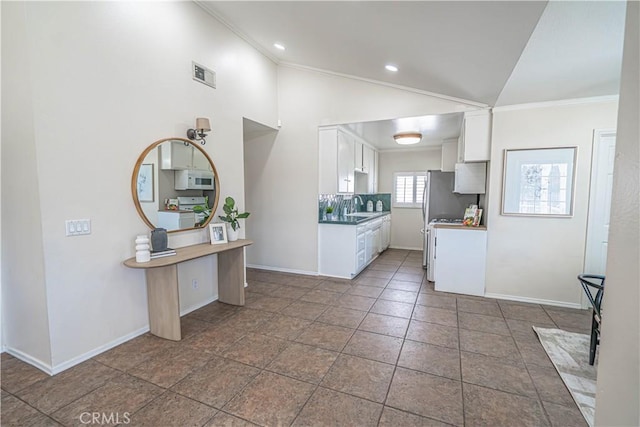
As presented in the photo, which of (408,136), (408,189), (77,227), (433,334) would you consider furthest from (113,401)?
(408,189)

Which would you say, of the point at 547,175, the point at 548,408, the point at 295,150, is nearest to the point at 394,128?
the point at 295,150

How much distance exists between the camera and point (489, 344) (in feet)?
8.80

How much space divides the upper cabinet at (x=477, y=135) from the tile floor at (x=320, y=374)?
6.30 feet

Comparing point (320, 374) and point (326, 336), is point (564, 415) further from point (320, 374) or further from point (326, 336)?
point (326, 336)

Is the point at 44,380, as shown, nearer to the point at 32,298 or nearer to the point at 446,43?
the point at 32,298

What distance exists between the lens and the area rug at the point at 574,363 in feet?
6.35

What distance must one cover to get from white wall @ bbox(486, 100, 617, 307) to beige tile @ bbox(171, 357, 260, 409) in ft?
10.7

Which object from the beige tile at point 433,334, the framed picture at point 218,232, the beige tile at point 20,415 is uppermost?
the framed picture at point 218,232

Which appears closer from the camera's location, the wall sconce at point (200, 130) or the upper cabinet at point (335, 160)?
the wall sconce at point (200, 130)

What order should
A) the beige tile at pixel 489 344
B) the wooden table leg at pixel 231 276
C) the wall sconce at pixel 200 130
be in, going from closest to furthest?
the beige tile at pixel 489 344, the wall sconce at pixel 200 130, the wooden table leg at pixel 231 276

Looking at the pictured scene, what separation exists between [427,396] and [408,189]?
5624mm

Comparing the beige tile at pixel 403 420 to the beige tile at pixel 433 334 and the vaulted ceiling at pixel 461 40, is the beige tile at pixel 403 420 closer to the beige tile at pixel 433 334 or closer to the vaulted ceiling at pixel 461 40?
the beige tile at pixel 433 334

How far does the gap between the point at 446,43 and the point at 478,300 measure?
118 inches

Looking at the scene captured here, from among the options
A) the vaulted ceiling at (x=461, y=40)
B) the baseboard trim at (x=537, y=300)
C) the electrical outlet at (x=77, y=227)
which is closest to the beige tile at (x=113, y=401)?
the electrical outlet at (x=77, y=227)
